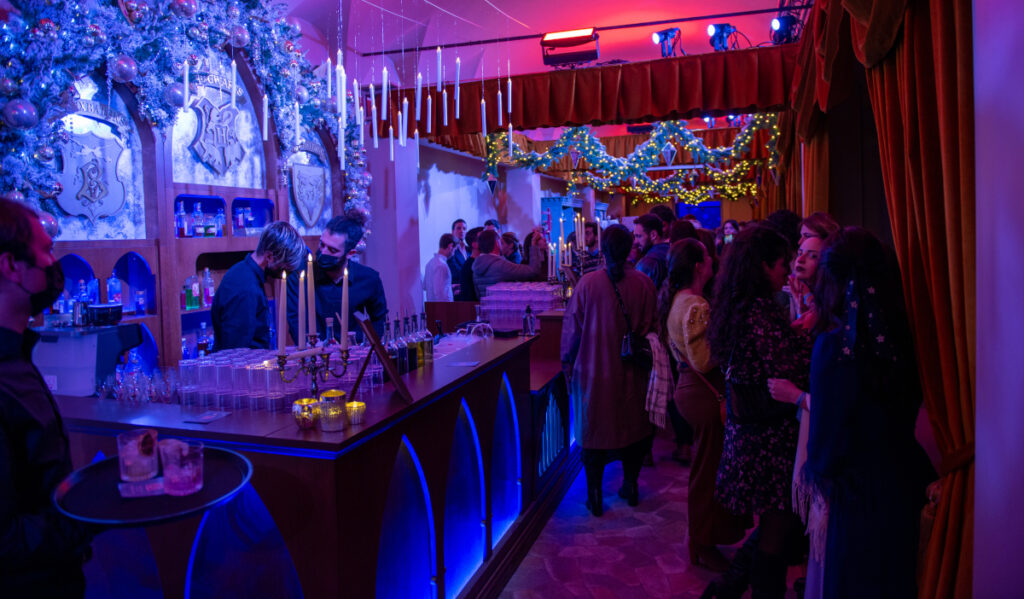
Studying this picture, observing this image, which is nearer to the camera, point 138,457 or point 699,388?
point 138,457

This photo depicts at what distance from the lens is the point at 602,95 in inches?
248

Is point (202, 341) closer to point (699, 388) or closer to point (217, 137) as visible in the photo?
point (217, 137)

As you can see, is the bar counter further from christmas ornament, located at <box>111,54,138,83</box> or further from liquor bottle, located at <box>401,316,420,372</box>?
christmas ornament, located at <box>111,54,138,83</box>

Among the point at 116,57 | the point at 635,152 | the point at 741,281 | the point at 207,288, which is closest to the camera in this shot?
the point at 741,281

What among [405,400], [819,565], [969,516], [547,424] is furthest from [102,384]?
[969,516]

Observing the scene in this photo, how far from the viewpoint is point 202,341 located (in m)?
4.93

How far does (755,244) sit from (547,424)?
6.71 feet

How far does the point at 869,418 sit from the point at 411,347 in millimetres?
1811

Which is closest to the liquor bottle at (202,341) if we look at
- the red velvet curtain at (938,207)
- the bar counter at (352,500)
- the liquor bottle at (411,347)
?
the bar counter at (352,500)

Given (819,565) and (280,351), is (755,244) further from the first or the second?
(280,351)

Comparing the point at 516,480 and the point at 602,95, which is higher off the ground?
the point at 602,95

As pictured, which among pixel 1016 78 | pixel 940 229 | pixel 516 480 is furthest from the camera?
pixel 516 480

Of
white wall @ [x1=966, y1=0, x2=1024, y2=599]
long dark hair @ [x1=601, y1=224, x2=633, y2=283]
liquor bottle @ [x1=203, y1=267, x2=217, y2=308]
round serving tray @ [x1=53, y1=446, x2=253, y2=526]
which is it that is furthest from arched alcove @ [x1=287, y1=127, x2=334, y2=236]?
white wall @ [x1=966, y1=0, x2=1024, y2=599]

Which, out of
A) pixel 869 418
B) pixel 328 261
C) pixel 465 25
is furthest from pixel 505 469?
pixel 465 25
